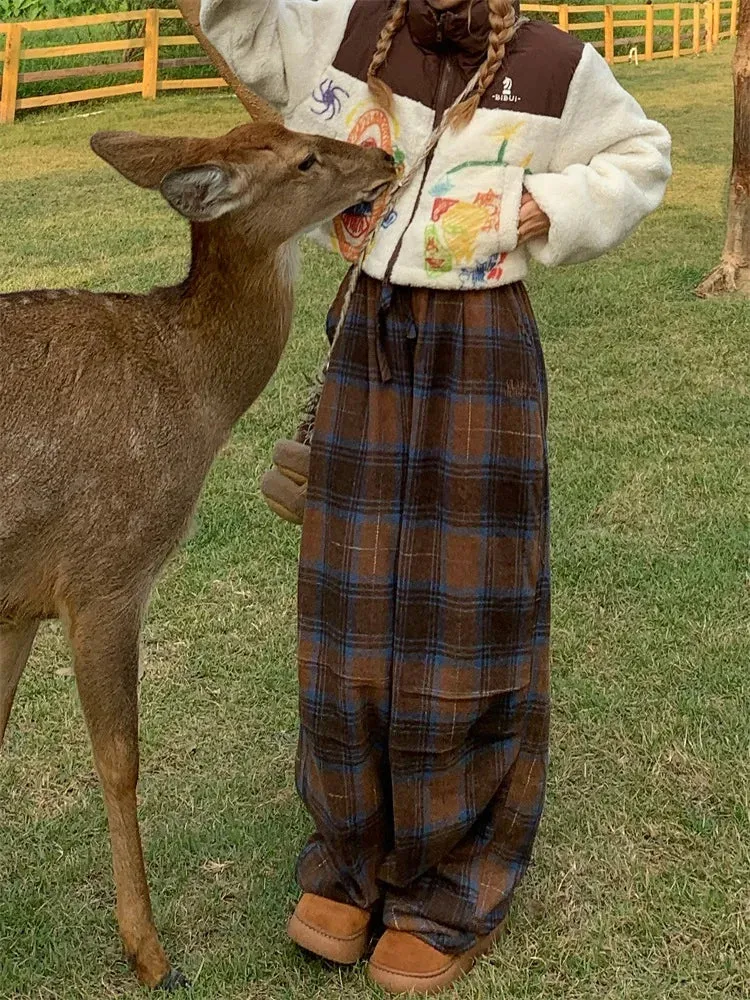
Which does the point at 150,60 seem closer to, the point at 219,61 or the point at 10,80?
the point at 10,80

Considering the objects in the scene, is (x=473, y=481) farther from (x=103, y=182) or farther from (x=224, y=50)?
(x=103, y=182)

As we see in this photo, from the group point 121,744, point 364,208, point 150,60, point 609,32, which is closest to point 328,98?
point 364,208

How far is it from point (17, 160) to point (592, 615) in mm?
11854

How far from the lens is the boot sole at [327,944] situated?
10.3 ft

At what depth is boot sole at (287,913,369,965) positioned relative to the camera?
123 inches

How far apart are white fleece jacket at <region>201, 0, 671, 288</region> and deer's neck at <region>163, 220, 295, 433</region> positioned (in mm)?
314

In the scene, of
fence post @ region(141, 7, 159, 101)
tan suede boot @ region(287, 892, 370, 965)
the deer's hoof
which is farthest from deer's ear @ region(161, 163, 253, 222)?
fence post @ region(141, 7, 159, 101)

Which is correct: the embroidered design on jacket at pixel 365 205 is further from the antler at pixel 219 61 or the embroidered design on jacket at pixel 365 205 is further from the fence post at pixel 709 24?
the fence post at pixel 709 24

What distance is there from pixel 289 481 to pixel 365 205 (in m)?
0.68

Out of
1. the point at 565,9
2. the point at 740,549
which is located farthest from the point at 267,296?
the point at 565,9

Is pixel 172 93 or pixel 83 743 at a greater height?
pixel 83 743

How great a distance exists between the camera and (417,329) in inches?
112

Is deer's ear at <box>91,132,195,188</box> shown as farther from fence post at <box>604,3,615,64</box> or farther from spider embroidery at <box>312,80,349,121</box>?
fence post at <box>604,3,615,64</box>

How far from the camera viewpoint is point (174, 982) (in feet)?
10.2
